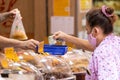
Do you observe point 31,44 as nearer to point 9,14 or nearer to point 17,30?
point 17,30

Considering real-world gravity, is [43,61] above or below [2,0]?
below

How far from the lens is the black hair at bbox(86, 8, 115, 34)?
259cm

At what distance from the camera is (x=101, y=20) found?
260cm

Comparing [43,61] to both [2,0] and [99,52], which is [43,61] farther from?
[2,0]

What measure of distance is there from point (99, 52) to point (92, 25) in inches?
10.4

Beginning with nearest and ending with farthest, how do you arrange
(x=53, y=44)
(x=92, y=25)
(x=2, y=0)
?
(x=92, y=25)
(x=53, y=44)
(x=2, y=0)

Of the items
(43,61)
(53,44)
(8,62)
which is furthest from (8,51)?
(53,44)

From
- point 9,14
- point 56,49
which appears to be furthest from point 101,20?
point 9,14

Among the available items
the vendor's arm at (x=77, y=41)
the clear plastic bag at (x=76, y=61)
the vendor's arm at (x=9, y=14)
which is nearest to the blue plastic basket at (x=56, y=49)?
the clear plastic bag at (x=76, y=61)

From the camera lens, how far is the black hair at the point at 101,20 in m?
2.59

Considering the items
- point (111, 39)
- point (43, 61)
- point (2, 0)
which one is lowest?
point (43, 61)

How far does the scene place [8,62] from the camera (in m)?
2.49

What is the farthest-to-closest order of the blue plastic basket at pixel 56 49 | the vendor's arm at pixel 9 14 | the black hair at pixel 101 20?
the vendor's arm at pixel 9 14, the blue plastic basket at pixel 56 49, the black hair at pixel 101 20

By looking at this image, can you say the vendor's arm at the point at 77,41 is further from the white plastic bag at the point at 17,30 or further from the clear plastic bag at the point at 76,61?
the white plastic bag at the point at 17,30
